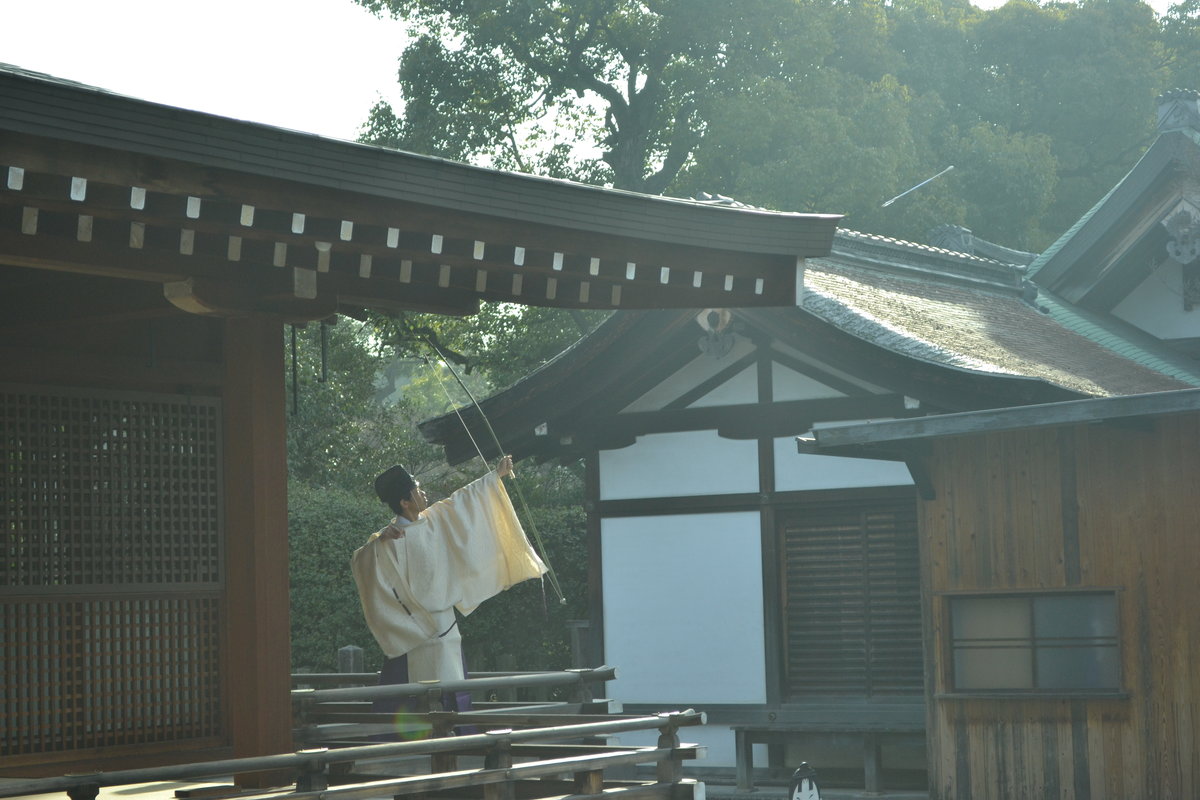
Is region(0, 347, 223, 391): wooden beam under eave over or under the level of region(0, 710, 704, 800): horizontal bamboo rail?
over

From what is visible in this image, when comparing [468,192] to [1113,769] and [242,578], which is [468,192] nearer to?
[242,578]

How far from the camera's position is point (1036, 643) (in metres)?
9.93

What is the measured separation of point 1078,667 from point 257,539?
19.4 ft

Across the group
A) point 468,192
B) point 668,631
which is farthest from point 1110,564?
point 468,192

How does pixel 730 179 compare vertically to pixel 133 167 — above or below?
above

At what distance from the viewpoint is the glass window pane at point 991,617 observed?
10.0 meters

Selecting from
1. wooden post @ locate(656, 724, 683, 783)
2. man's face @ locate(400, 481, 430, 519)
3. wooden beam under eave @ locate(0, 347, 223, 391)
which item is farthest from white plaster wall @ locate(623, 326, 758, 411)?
wooden beam under eave @ locate(0, 347, 223, 391)

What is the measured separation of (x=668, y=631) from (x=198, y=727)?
21.3 feet

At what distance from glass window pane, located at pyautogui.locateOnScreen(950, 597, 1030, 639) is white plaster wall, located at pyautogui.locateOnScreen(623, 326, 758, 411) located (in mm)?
2850

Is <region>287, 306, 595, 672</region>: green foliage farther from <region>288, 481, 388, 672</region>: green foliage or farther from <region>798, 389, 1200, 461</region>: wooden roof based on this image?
<region>798, 389, 1200, 461</region>: wooden roof

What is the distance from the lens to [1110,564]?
9.59 meters

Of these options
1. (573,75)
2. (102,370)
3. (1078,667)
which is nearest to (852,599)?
(1078,667)

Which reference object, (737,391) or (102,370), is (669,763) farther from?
(737,391)

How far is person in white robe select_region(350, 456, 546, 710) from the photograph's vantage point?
7.43 m
